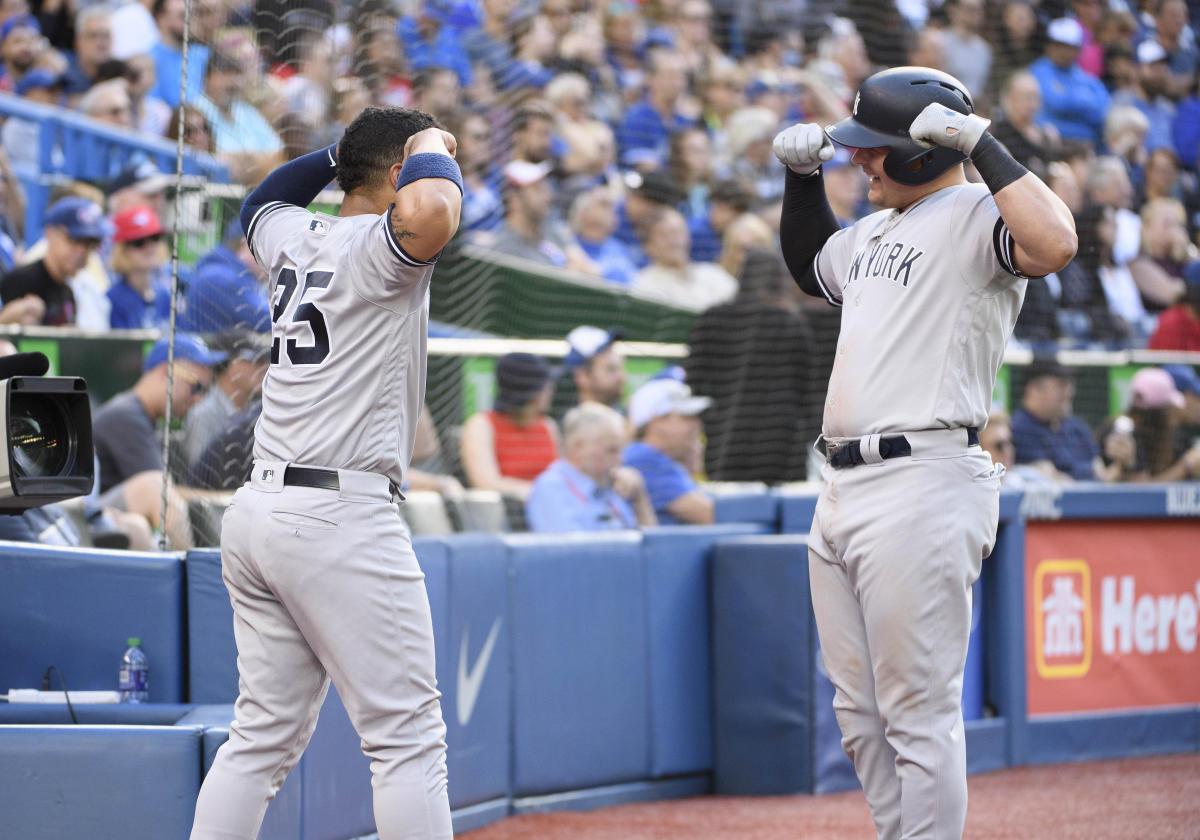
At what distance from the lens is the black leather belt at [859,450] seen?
2962 millimetres

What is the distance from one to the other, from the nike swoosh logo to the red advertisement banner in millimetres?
2667

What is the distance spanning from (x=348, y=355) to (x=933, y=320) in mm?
1199

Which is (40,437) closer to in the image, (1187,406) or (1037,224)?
(1037,224)

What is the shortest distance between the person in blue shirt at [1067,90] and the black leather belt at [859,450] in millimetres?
9183

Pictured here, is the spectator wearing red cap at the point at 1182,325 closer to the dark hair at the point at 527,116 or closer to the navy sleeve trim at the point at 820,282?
the dark hair at the point at 527,116

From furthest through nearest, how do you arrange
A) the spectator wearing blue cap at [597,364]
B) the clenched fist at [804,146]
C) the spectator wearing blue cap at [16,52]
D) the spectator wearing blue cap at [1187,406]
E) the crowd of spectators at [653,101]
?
1. the spectator wearing blue cap at [1187,406]
2. the spectator wearing blue cap at [16,52]
3. the spectator wearing blue cap at [597,364]
4. the crowd of spectators at [653,101]
5. the clenched fist at [804,146]

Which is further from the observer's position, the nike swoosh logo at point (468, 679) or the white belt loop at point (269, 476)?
the nike swoosh logo at point (468, 679)

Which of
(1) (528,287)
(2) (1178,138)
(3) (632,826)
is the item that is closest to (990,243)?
(3) (632,826)

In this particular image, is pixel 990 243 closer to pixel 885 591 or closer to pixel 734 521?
pixel 885 591

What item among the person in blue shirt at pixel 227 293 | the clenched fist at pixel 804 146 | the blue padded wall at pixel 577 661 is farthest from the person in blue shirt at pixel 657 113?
the clenched fist at pixel 804 146

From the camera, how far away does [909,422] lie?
9.72 feet

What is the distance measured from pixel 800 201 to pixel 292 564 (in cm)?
147

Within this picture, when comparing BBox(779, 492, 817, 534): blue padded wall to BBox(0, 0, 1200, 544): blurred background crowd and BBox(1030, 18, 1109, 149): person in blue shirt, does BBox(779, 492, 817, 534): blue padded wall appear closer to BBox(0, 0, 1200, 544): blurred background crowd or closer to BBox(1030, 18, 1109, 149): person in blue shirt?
BBox(0, 0, 1200, 544): blurred background crowd

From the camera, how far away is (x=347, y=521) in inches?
113
